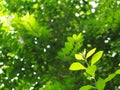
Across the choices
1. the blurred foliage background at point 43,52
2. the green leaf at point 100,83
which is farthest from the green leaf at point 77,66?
the blurred foliage background at point 43,52

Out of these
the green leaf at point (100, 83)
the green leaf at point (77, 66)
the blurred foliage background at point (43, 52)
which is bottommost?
the green leaf at point (100, 83)

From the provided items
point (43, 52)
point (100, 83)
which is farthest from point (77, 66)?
point (43, 52)

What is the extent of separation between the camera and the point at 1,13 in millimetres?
5398

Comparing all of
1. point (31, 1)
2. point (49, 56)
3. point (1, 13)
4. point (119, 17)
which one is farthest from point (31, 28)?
point (1, 13)

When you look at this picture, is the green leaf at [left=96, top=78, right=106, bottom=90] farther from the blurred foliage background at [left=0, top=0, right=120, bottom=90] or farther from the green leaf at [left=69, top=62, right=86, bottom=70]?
the blurred foliage background at [left=0, top=0, right=120, bottom=90]

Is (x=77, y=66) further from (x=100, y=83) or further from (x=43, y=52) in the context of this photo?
(x=43, y=52)

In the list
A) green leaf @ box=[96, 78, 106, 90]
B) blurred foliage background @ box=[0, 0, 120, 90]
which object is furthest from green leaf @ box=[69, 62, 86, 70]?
blurred foliage background @ box=[0, 0, 120, 90]

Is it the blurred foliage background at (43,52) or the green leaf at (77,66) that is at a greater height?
the blurred foliage background at (43,52)

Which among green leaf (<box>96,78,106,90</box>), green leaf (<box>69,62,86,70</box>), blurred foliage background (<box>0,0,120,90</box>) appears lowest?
green leaf (<box>96,78,106,90</box>)

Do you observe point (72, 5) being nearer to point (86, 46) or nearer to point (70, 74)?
point (86, 46)

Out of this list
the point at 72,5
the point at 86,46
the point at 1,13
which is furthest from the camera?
the point at 1,13

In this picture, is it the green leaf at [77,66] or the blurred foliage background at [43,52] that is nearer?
the green leaf at [77,66]

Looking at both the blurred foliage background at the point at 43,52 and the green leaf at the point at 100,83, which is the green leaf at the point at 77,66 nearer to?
the green leaf at the point at 100,83

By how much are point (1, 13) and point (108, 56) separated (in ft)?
8.53
